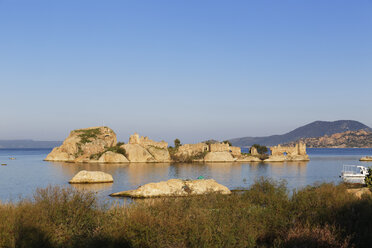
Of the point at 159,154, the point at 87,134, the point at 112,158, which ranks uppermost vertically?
the point at 87,134

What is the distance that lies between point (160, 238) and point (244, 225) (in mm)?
3494

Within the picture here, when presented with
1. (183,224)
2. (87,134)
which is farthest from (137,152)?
(183,224)

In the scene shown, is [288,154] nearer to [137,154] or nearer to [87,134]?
[137,154]

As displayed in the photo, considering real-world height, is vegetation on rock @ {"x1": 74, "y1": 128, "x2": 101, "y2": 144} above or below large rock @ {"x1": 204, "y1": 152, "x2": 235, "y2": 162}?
above

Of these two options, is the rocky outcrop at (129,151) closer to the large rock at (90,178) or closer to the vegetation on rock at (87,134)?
the vegetation on rock at (87,134)

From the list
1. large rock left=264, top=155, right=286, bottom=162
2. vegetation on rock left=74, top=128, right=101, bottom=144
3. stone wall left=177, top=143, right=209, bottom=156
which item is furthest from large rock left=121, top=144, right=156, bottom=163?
large rock left=264, top=155, right=286, bottom=162

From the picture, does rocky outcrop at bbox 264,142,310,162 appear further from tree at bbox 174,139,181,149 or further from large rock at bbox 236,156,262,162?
tree at bbox 174,139,181,149

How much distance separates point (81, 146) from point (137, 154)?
2312 centimetres

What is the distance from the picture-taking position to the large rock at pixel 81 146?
121m

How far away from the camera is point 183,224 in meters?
12.8

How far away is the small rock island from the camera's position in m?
114

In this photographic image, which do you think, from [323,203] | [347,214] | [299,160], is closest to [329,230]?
[347,214]

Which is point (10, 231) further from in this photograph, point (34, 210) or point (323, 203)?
point (323, 203)

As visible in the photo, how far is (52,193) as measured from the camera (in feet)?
55.6
